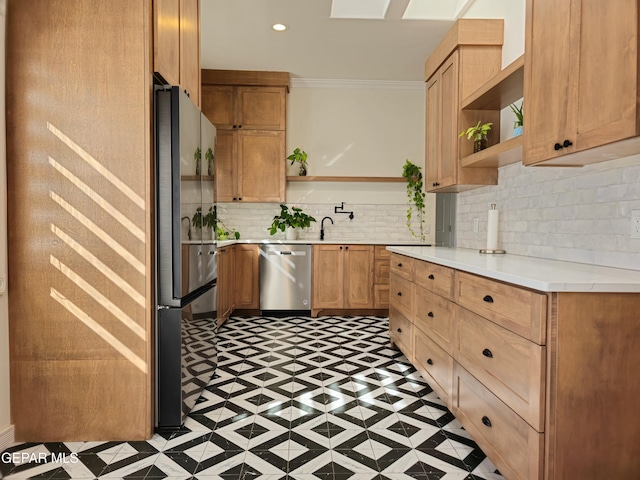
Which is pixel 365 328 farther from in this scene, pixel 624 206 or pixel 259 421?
pixel 624 206

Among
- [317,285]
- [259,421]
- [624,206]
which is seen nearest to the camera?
[624,206]

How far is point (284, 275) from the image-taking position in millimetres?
4855

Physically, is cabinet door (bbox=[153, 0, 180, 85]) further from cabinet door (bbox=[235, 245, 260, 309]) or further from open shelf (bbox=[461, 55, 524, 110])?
cabinet door (bbox=[235, 245, 260, 309])

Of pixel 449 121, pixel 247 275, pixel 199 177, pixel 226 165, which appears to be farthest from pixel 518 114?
pixel 226 165

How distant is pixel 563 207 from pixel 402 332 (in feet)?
4.91

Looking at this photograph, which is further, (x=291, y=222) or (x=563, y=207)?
(x=291, y=222)

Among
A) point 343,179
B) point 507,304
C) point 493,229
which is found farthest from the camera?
point 343,179

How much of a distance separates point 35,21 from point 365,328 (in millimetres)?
3538

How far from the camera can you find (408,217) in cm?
539

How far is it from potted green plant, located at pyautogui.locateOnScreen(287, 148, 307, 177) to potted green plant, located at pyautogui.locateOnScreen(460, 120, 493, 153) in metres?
2.52

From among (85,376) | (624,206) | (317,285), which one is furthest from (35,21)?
(317,285)

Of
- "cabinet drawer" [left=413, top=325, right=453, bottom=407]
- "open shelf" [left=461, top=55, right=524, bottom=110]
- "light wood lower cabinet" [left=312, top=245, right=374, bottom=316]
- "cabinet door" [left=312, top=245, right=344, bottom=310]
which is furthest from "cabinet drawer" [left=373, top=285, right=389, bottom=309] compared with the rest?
"open shelf" [left=461, top=55, right=524, bottom=110]

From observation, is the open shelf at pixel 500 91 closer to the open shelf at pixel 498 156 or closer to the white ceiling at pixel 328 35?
the open shelf at pixel 498 156

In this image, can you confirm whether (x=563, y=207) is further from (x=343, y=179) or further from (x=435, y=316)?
(x=343, y=179)
